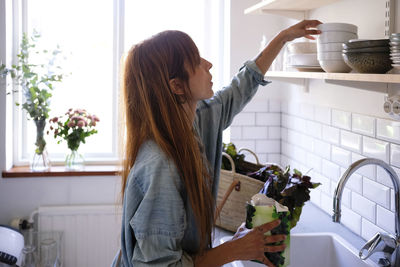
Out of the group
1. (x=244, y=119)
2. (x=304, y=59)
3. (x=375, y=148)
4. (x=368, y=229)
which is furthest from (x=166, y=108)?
(x=244, y=119)

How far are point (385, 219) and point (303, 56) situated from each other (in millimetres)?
673

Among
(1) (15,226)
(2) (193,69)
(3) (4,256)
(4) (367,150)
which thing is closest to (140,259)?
(2) (193,69)

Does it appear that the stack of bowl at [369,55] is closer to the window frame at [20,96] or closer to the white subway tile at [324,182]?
the white subway tile at [324,182]

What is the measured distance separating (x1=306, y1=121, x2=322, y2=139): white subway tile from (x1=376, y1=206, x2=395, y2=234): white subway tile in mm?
612

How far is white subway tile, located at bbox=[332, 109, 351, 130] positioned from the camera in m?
2.10

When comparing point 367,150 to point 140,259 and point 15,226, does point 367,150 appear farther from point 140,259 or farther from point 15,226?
point 15,226

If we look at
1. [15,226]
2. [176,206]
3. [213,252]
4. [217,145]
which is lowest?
[15,226]

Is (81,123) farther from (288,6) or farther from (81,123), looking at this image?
(288,6)

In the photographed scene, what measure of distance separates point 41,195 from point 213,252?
6.31 ft

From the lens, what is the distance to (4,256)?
226 cm

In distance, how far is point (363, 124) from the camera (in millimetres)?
1971

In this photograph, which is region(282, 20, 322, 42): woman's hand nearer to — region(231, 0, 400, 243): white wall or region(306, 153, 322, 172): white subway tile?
region(231, 0, 400, 243): white wall

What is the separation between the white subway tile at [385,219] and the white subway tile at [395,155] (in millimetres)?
178

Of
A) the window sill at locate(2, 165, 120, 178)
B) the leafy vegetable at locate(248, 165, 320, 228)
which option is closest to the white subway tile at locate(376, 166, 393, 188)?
the leafy vegetable at locate(248, 165, 320, 228)
